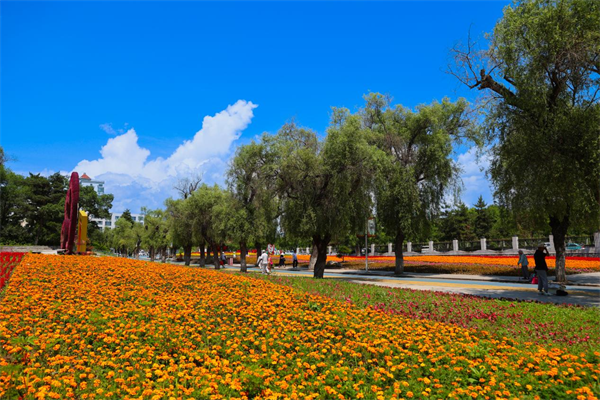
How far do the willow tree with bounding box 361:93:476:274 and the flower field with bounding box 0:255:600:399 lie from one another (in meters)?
18.7

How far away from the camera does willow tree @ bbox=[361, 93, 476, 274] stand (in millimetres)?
27312

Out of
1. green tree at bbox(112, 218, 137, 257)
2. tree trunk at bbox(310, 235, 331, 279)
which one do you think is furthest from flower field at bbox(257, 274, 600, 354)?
green tree at bbox(112, 218, 137, 257)

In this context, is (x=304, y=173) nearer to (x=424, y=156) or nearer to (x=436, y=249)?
(x=424, y=156)

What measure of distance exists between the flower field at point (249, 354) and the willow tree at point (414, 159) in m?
18.7

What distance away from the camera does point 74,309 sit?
7.95 metres

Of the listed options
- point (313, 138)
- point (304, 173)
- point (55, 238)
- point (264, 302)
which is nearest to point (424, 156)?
point (313, 138)

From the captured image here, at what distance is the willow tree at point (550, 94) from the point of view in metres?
11.8

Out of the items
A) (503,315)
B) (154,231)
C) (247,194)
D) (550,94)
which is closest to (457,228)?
(154,231)

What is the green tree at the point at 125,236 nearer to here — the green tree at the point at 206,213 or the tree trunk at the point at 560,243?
the green tree at the point at 206,213

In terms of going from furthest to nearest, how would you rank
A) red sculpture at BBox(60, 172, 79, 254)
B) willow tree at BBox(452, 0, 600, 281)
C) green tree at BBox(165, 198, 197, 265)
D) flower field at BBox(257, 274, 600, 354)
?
green tree at BBox(165, 198, 197, 265), red sculpture at BBox(60, 172, 79, 254), willow tree at BBox(452, 0, 600, 281), flower field at BBox(257, 274, 600, 354)

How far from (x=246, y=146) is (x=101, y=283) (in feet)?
53.1

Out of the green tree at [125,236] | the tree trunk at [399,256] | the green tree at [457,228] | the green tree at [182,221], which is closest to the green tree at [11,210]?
the green tree at [125,236]

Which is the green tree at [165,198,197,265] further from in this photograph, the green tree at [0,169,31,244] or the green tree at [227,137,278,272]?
the green tree at [0,169,31,244]

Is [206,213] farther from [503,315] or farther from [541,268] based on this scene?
[503,315]
